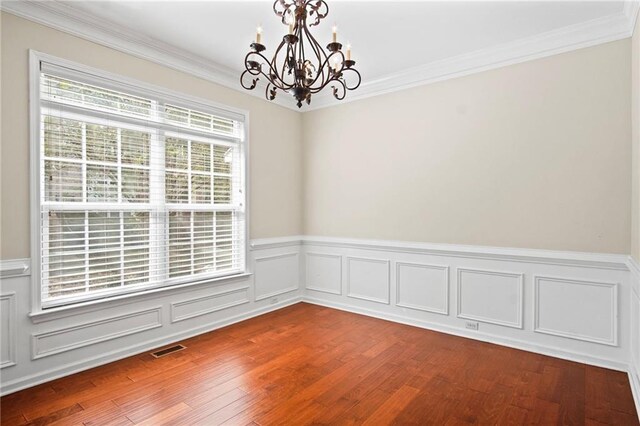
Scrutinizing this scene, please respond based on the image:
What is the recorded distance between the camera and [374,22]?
3.06 metres

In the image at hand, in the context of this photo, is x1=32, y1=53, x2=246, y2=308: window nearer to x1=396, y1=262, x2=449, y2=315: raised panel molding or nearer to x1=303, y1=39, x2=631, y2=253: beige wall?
x1=303, y1=39, x2=631, y2=253: beige wall

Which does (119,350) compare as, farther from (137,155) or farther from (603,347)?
(603,347)

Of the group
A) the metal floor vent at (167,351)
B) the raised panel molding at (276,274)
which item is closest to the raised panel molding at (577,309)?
the raised panel molding at (276,274)

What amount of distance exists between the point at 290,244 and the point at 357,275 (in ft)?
3.48

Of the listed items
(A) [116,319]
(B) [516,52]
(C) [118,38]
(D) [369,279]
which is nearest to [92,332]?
(A) [116,319]

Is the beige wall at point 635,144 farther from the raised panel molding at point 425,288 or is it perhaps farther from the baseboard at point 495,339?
the raised panel molding at point 425,288

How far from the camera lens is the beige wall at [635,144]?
2.58m

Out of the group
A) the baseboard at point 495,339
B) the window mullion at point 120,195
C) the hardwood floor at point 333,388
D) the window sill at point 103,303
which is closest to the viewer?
the hardwood floor at point 333,388

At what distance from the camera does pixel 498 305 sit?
3605 millimetres

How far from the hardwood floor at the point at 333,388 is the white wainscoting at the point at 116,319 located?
0.49 feet

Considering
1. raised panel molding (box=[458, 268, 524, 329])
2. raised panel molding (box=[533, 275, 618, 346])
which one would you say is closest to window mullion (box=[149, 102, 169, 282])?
raised panel molding (box=[458, 268, 524, 329])

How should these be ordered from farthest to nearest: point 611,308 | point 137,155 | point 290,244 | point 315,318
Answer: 1. point 290,244
2. point 315,318
3. point 137,155
4. point 611,308

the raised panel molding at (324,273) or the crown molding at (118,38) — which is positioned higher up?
the crown molding at (118,38)

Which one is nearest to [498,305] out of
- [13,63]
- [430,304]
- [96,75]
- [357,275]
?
[430,304]
